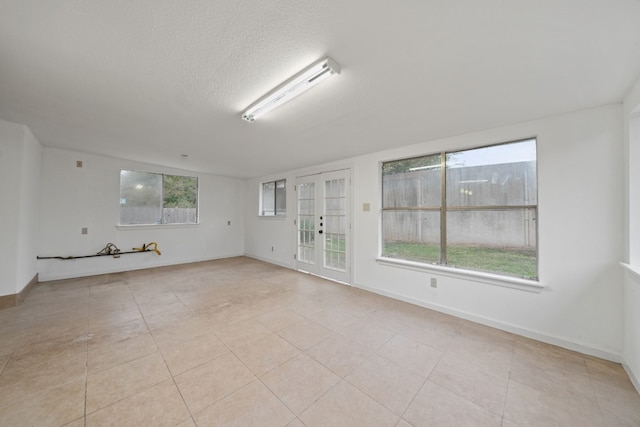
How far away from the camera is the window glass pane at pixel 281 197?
5828mm

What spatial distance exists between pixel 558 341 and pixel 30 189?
7.14 meters

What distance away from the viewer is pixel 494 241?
2.81 meters

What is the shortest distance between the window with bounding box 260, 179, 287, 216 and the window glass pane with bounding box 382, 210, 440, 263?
285cm

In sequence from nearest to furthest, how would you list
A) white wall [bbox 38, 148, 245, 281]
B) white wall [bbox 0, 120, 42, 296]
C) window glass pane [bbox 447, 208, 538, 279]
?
window glass pane [bbox 447, 208, 538, 279], white wall [bbox 0, 120, 42, 296], white wall [bbox 38, 148, 245, 281]

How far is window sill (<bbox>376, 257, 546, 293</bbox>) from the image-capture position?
2457 mm

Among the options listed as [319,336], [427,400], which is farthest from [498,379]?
[319,336]

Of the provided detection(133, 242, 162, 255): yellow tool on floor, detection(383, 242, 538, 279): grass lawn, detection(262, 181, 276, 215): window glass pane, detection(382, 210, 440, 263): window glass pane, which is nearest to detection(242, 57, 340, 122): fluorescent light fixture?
detection(382, 210, 440, 263): window glass pane

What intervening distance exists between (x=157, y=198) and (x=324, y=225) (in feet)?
13.6

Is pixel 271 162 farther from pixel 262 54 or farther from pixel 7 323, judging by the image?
pixel 7 323

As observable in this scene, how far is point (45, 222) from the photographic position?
4.12 metres

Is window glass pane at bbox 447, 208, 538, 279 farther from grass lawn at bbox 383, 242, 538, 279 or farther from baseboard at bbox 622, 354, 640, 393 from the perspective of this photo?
baseboard at bbox 622, 354, 640, 393

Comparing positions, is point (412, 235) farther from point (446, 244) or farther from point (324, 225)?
point (324, 225)

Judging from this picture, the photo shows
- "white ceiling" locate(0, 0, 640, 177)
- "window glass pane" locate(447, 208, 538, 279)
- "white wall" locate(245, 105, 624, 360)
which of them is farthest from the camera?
"window glass pane" locate(447, 208, 538, 279)

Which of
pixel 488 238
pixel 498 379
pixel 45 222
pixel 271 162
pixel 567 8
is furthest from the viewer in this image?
pixel 271 162
